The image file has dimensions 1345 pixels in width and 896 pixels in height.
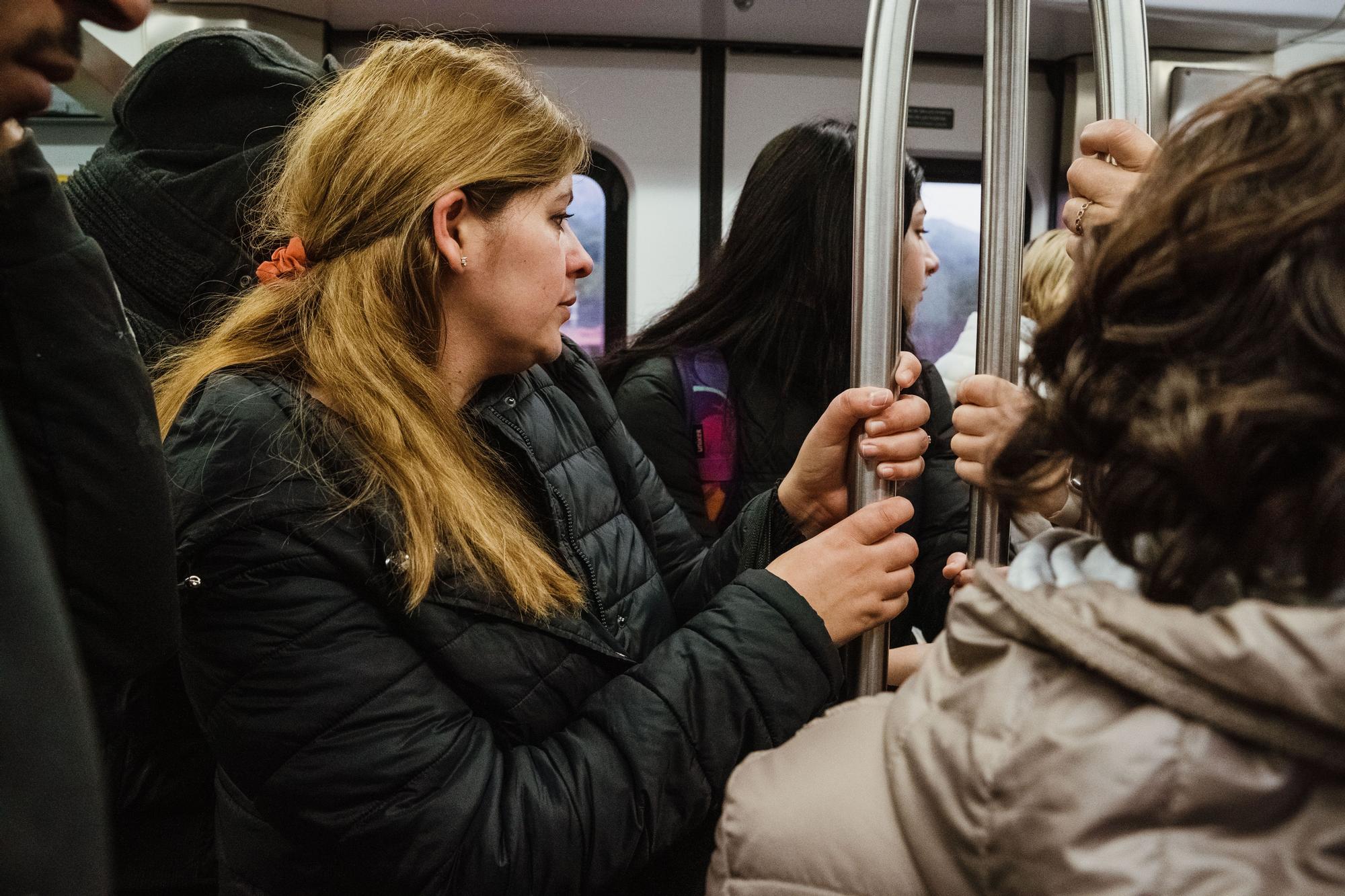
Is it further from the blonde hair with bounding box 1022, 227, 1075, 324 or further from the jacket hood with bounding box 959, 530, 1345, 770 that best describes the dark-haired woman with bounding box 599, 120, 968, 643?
the jacket hood with bounding box 959, 530, 1345, 770

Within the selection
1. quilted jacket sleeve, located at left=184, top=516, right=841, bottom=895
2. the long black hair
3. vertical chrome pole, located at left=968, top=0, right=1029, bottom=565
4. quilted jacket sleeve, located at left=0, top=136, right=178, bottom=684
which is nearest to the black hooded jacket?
quilted jacket sleeve, located at left=0, top=136, right=178, bottom=684

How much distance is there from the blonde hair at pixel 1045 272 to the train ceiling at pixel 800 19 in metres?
1.72

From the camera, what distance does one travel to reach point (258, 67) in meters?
1.30

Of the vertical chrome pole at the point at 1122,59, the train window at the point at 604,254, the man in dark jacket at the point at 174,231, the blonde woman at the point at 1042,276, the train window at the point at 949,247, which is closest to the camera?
the vertical chrome pole at the point at 1122,59

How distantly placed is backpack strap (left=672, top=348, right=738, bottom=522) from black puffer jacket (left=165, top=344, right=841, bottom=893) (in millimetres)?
694

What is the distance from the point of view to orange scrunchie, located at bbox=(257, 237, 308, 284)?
3.77ft

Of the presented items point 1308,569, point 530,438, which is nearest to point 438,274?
point 530,438

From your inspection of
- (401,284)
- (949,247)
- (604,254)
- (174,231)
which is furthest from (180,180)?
(949,247)

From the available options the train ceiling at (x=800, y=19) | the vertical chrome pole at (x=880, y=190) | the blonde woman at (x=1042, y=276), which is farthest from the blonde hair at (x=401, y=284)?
the train ceiling at (x=800, y=19)

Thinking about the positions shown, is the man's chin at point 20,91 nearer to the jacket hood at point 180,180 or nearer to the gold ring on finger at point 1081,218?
the jacket hood at point 180,180

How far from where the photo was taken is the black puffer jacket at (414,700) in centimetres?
88

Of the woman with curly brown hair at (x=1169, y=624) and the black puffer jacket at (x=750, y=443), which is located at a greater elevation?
the woman with curly brown hair at (x=1169, y=624)

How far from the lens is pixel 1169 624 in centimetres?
46

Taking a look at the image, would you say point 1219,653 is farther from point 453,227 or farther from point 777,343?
point 777,343
